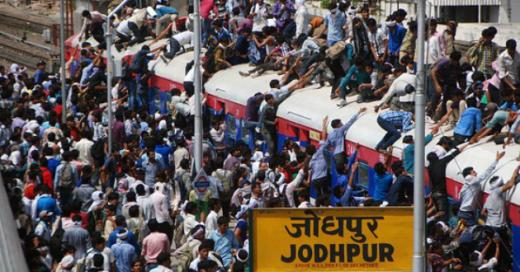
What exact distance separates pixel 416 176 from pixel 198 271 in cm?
327

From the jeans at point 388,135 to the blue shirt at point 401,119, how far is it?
4.2 inches

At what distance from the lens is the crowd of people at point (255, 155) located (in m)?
21.8

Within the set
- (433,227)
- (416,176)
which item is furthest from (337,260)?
(433,227)

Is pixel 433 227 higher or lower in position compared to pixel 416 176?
lower

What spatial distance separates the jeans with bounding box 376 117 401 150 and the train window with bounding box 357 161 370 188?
0.43 meters

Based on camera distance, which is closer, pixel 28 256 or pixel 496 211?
pixel 28 256

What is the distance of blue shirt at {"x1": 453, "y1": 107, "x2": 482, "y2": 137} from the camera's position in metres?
24.3

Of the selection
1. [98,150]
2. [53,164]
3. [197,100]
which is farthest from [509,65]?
[98,150]

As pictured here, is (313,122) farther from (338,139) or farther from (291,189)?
(291,189)

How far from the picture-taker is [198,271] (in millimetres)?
20516

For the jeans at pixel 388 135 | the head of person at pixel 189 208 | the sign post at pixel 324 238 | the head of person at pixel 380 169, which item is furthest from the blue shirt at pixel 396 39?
the sign post at pixel 324 238

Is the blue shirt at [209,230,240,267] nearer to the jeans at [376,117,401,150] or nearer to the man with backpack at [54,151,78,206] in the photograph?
the jeans at [376,117,401,150]

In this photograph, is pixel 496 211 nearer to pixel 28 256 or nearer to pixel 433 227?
pixel 433 227

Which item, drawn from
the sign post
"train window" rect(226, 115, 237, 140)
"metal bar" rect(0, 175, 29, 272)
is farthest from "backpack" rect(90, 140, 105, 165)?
"metal bar" rect(0, 175, 29, 272)
